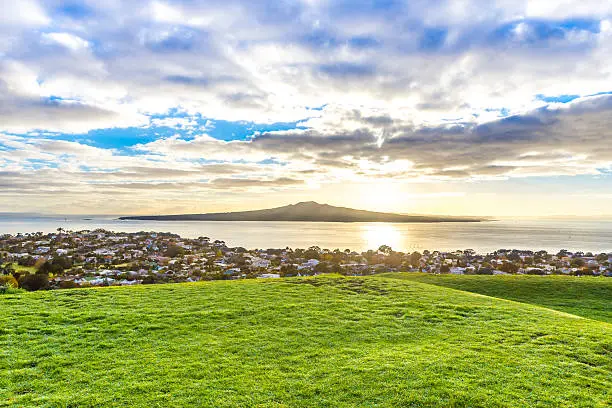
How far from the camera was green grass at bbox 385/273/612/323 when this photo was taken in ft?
46.1

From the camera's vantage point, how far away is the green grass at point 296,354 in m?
5.42

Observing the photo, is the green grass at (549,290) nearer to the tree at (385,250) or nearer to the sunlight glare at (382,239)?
the tree at (385,250)

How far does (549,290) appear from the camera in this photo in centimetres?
1689

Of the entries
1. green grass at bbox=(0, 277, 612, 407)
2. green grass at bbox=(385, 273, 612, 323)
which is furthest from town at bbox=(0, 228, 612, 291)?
green grass at bbox=(0, 277, 612, 407)

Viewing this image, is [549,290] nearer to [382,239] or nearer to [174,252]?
[174,252]

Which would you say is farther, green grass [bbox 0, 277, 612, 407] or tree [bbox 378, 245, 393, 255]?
tree [bbox 378, 245, 393, 255]

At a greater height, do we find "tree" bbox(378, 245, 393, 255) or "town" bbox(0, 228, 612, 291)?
"town" bbox(0, 228, 612, 291)

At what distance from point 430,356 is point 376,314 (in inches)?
127

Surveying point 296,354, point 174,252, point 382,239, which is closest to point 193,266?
point 174,252

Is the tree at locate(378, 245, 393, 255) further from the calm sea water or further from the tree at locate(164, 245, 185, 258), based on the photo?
the tree at locate(164, 245, 185, 258)

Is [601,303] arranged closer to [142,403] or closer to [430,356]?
[430,356]

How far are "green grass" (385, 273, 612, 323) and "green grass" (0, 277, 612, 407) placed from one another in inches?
208

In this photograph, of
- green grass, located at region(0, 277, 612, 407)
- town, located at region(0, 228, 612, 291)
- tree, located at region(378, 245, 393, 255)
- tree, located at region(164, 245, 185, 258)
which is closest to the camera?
green grass, located at region(0, 277, 612, 407)

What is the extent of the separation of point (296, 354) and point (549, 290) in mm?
15777
